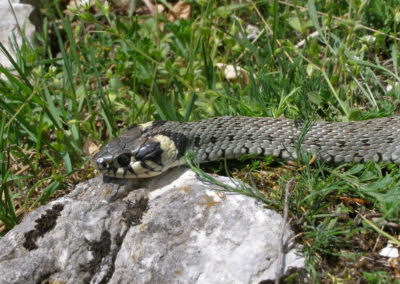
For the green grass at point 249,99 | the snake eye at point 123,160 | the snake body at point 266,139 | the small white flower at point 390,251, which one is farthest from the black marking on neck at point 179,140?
the small white flower at point 390,251

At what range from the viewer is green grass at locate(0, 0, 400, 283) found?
3.15 metres

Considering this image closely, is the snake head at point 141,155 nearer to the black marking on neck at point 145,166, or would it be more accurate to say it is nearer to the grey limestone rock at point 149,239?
the black marking on neck at point 145,166

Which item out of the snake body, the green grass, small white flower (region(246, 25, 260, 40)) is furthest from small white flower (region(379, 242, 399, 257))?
small white flower (region(246, 25, 260, 40))

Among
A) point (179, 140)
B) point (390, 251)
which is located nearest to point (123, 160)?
point (179, 140)

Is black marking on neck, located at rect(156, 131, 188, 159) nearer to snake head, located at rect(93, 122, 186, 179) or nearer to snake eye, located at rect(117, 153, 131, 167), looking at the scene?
snake head, located at rect(93, 122, 186, 179)

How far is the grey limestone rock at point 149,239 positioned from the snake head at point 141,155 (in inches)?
5.6

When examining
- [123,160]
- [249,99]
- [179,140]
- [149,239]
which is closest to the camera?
[149,239]

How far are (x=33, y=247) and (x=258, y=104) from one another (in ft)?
7.14

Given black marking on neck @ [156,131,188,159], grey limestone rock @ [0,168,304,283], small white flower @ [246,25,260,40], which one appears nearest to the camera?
grey limestone rock @ [0,168,304,283]

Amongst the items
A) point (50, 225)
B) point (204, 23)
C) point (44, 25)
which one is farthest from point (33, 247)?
point (44, 25)

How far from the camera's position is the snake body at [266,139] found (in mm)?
3738

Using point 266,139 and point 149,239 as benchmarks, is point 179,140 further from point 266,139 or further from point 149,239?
point 149,239

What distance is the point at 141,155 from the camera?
11.8ft

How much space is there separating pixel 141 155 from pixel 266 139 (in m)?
1.00
